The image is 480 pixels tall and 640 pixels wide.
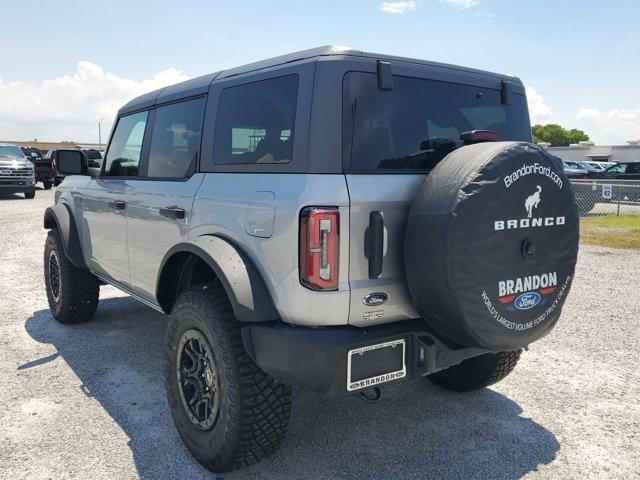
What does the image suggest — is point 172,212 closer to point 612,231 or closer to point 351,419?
point 351,419

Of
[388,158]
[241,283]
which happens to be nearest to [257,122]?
[388,158]

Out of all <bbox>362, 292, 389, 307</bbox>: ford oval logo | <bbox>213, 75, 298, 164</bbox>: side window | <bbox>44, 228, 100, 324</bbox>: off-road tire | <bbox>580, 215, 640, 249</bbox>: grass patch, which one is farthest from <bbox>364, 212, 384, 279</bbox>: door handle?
<bbox>580, 215, 640, 249</bbox>: grass patch

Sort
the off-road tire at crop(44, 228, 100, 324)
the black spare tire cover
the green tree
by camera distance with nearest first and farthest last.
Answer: the black spare tire cover < the off-road tire at crop(44, 228, 100, 324) < the green tree

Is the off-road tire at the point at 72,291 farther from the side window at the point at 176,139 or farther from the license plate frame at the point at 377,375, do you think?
the license plate frame at the point at 377,375

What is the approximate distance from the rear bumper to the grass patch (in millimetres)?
9250

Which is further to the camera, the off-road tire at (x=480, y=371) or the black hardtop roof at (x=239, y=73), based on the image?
the off-road tire at (x=480, y=371)

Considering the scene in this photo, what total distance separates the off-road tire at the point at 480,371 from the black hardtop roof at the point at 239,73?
1.75 meters

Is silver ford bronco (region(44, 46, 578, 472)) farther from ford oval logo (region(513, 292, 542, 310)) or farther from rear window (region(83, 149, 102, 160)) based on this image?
rear window (region(83, 149, 102, 160))

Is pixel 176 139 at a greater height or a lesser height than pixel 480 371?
greater

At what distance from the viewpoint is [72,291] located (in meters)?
5.02

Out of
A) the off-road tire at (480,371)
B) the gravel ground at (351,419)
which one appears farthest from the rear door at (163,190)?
the off-road tire at (480,371)

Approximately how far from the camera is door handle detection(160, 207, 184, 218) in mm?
3218

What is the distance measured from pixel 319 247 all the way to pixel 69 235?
3.31m

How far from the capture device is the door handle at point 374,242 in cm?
244
